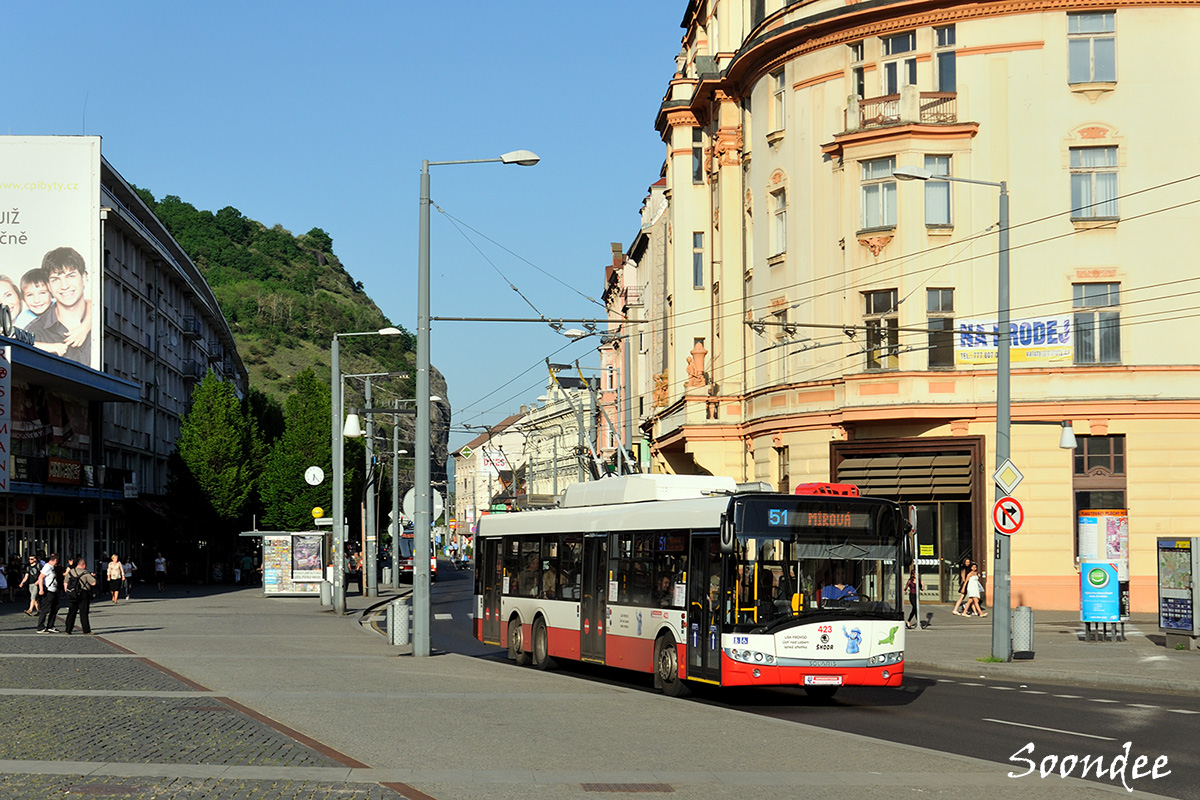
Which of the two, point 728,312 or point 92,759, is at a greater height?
point 728,312

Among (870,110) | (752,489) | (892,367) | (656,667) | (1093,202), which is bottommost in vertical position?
(656,667)

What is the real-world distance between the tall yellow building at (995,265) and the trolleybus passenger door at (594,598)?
45.4 ft

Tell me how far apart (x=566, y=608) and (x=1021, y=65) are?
71.5 ft

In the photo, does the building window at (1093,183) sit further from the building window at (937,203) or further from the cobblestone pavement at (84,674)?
the cobblestone pavement at (84,674)

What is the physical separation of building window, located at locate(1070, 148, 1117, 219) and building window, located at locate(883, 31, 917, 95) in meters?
4.64

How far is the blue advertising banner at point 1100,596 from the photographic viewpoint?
91.5 feet

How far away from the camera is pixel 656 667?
2002 centimetres

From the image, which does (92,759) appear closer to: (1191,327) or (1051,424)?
(1051,424)

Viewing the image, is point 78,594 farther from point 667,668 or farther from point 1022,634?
point 1022,634

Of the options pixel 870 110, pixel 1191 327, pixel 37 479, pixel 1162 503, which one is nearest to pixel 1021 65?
pixel 870 110

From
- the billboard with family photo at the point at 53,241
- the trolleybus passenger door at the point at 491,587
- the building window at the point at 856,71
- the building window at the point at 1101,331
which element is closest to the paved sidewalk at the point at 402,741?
the trolleybus passenger door at the point at 491,587

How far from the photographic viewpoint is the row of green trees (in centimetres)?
7375

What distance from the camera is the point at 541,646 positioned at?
2441 cm

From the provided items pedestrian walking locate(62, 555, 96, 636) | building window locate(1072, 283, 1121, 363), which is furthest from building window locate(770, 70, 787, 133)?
pedestrian walking locate(62, 555, 96, 636)
